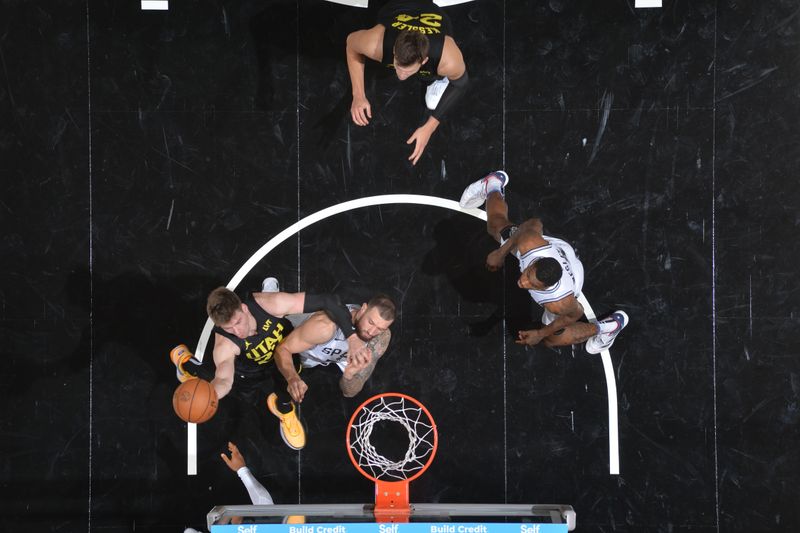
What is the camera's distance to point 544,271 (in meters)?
5.22

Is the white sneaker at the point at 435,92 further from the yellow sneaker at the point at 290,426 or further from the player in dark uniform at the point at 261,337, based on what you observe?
the yellow sneaker at the point at 290,426

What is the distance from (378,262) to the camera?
6328 mm

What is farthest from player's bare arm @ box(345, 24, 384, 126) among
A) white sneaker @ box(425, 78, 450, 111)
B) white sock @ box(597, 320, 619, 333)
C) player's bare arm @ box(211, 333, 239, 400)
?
white sock @ box(597, 320, 619, 333)

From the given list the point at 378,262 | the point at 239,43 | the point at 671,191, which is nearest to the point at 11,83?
the point at 239,43

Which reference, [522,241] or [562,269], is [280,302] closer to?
[522,241]

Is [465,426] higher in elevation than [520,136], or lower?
lower

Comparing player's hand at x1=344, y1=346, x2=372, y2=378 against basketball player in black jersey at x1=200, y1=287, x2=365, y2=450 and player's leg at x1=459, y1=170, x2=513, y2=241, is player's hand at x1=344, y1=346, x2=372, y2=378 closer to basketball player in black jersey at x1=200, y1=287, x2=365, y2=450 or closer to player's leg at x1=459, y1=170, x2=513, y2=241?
basketball player in black jersey at x1=200, y1=287, x2=365, y2=450

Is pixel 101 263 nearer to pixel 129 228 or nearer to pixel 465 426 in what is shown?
pixel 129 228

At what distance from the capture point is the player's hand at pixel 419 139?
19.9 feet

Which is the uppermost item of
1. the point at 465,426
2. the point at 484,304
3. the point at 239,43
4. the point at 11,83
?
the point at 239,43

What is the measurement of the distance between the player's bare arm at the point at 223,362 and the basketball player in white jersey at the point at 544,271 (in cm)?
249

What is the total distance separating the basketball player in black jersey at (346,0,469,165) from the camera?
18.5 ft

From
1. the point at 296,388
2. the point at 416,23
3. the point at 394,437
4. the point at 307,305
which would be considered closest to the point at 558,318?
the point at 394,437

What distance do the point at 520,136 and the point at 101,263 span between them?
4408mm
